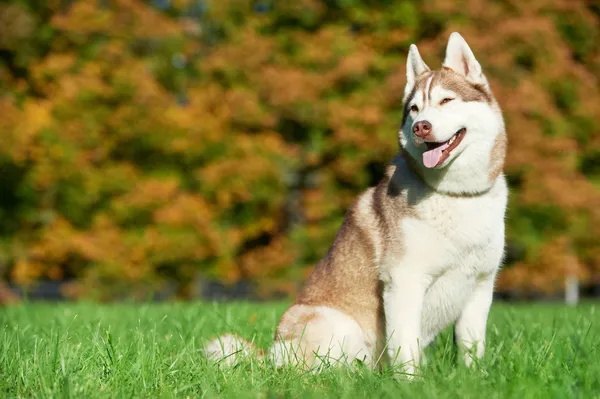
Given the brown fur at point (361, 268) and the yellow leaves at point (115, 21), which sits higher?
the yellow leaves at point (115, 21)

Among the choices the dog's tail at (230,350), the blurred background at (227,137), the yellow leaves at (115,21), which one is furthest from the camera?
the yellow leaves at (115,21)

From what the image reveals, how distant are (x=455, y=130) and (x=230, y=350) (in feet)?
5.52

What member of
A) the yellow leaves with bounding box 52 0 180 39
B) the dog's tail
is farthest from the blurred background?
the dog's tail

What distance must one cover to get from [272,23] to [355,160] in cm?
418

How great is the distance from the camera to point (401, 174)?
13.3ft

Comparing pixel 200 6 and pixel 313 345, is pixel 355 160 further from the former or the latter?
pixel 313 345

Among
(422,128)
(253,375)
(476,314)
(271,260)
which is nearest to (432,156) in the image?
(422,128)

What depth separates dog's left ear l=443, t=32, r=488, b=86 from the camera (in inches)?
160

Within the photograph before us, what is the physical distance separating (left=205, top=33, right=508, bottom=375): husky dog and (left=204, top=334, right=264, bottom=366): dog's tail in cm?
1

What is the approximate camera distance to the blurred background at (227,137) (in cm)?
1462

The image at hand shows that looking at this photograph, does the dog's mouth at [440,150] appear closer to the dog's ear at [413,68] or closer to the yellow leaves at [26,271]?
the dog's ear at [413,68]

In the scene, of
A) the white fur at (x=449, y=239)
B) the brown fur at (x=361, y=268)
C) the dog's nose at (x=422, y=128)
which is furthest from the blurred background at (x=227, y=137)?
the dog's nose at (x=422, y=128)

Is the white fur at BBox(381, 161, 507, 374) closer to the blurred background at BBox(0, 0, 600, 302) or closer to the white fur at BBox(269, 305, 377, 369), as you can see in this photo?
the white fur at BBox(269, 305, 377, 369)

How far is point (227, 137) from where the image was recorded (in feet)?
49.9
